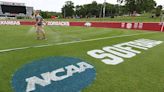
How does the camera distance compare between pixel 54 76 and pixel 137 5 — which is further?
pixel 137 5

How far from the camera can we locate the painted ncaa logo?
4.51 m

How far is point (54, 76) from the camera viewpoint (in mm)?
5199

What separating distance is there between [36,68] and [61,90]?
68.4 inches

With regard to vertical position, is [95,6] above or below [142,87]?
above

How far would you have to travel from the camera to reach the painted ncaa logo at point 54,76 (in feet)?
14.8

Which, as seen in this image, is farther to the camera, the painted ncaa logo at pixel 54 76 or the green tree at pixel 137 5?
the green tree at pixel 137 5

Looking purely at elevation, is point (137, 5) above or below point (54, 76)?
above

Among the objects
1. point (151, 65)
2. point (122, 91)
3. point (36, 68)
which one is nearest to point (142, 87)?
point (122, 91)

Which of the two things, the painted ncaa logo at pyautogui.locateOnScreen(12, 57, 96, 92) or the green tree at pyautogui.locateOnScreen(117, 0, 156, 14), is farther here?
the green tree at pyautogui.locateOnScreen(117, 0, 156, 14)

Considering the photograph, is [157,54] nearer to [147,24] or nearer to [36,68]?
[36,68]

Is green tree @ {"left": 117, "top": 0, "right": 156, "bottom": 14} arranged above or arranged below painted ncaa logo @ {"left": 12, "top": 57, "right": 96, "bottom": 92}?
above

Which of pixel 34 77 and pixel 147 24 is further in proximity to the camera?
pixel 147 24

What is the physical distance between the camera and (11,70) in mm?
5605

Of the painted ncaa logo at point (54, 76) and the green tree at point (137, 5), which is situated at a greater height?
the green tree at point (137, 5)
